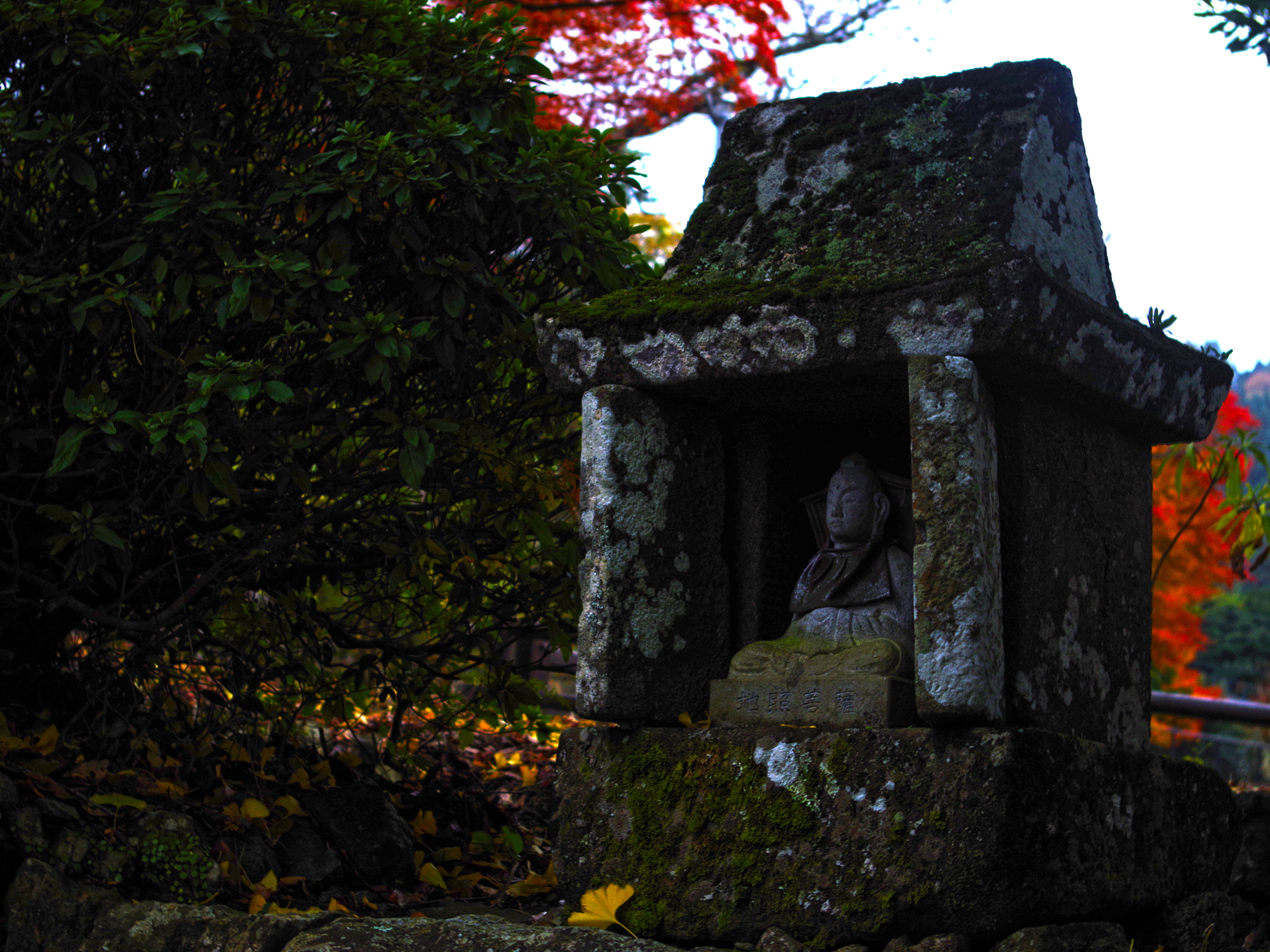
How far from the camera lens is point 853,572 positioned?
3.16 m

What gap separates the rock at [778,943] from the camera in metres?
2.54

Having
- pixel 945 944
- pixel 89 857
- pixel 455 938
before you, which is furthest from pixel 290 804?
pixel 945 944

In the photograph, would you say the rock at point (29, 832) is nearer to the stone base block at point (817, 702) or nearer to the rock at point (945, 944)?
the stone base block at point (817, 702)

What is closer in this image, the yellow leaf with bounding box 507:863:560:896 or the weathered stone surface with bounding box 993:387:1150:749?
the weathered stone surface with bounding box 993:387:1150:749

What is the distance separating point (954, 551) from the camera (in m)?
2.56

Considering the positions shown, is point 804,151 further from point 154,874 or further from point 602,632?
point 154,874

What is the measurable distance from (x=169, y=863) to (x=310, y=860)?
467 millimetres

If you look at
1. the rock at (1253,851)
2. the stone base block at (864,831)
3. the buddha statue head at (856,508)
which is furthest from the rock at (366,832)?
the rock at (1253,851)

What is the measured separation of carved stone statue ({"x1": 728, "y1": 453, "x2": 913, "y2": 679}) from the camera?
9.55 feet

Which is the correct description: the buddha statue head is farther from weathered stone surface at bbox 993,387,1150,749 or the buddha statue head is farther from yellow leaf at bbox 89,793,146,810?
yellow leaf at bbox 89,793,146,810

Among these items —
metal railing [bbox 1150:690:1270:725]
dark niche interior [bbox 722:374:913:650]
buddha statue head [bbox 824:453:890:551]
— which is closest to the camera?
buddha statue head [bbox 824:453:890:551]

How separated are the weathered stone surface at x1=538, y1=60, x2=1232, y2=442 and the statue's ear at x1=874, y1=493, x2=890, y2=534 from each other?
1.10ft

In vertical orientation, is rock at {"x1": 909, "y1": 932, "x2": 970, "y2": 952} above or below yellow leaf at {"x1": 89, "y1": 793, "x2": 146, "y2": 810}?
below

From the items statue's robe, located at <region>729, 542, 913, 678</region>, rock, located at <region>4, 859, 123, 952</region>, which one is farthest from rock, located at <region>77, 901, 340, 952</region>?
statue's robe, located at <region>729, 542, 913, 678</region>
